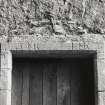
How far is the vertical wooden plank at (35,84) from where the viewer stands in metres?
3.49

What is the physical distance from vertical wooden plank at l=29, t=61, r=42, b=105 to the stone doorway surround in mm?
232

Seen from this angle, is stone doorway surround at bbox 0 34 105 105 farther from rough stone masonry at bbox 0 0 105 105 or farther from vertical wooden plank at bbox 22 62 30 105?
vertical wooden plank at bbox 22 62 30 105

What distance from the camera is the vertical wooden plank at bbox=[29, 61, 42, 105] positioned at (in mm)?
3490

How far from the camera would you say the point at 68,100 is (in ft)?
11.4

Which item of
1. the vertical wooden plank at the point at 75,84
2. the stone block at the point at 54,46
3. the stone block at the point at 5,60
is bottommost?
the vertical wooden plank at the point at 75,84

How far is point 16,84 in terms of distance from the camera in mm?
3514

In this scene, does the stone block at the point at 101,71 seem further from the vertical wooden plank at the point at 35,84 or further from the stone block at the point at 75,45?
the vertical wooden plank at the point at 35,84

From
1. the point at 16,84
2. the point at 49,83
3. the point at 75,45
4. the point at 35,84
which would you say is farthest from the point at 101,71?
the point at 16,84

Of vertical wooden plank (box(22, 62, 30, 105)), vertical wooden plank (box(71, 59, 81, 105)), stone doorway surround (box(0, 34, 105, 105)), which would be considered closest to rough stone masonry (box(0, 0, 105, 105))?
stone doorway surround (box(0, 34, 105, 105))

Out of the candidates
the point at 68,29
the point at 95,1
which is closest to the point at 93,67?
the point at 68,29

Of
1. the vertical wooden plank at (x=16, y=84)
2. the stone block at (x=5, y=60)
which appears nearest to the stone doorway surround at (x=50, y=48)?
the stone block at (x=5, y=60)

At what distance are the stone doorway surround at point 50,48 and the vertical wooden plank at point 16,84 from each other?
0.60 feet

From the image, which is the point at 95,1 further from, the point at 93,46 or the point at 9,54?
the point at 9,54

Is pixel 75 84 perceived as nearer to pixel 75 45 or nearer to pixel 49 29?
pixel 75 45
